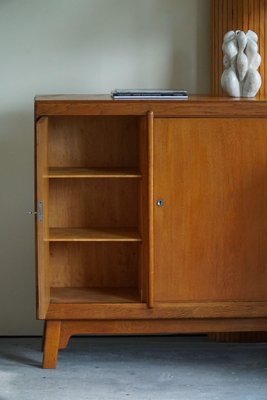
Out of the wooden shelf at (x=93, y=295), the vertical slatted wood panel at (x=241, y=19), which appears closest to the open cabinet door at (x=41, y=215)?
the wooden shelf at (x=93, y=295)

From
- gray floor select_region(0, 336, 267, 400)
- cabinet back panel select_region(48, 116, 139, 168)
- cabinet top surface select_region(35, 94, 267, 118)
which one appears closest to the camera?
gray floor select_region(0, 336, 267, 400)

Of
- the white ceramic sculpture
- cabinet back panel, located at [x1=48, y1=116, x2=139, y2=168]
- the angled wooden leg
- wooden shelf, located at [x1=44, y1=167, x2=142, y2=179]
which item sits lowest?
the angled wooden leg

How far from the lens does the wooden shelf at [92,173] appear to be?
402 cm

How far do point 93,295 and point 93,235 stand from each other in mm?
278

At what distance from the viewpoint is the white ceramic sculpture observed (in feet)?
13.7

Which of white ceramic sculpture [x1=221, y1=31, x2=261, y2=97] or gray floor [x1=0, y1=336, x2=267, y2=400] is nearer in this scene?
gray floor [x1=0, y1=336, x2=267, y2=400]

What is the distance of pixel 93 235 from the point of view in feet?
13.6

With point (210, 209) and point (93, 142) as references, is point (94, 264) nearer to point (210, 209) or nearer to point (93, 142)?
point (93, 142)

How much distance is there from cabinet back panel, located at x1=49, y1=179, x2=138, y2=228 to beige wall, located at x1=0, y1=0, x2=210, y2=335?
223 mm

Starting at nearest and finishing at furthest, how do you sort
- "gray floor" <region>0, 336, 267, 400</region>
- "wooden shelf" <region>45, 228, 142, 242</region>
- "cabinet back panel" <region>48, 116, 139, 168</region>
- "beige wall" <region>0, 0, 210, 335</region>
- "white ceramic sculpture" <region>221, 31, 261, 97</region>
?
"gray floor" <region>0, 336, 267, 400</region>, "wooden shelf" <region>45, 228, 142, 242</region>, "white ceramic sculpture" <region>221, 31, 261, 97</region>, "cabinet back panel" <region>48, 116, 139, 168</region>, "beige wall" <region>0, 0, 210, 335</region>

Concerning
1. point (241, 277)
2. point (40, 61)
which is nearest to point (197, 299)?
point (241, 277)

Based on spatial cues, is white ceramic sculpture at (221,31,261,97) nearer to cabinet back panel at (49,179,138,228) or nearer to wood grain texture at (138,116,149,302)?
wood grain texture at (138,116,149,302)

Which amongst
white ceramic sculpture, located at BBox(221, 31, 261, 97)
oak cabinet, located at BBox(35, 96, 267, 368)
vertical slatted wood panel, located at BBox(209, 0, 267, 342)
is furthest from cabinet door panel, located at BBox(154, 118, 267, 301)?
vertical slatted wood panel, located at BBox(209, 0, 267, 342)

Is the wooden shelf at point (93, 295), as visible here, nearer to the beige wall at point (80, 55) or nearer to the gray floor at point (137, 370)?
the gray floor at point (137, 370)
